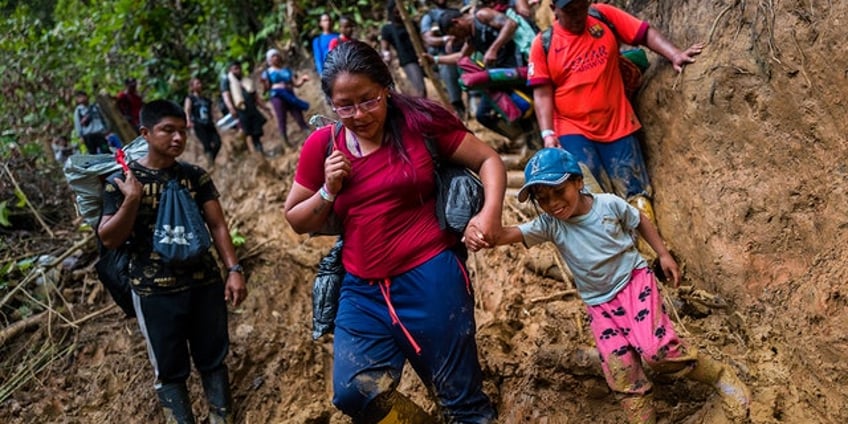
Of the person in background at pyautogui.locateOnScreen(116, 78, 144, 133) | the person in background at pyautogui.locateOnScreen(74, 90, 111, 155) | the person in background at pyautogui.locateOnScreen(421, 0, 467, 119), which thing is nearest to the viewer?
the person in background at pyautogui.locateOnScreen(421, 0, 467, 119)

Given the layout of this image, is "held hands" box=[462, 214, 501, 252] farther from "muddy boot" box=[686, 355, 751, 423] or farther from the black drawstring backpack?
the black drawstring backpack

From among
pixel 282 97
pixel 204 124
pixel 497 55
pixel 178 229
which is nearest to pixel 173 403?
pixel 178 229

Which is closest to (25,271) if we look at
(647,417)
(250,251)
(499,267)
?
(250,251)

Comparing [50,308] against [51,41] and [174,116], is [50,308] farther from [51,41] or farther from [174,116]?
[51,41]

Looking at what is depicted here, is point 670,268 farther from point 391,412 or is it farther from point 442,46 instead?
point 442,46

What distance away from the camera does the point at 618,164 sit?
4371 millimetres

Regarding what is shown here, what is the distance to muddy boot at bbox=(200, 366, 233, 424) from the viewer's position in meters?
4.00

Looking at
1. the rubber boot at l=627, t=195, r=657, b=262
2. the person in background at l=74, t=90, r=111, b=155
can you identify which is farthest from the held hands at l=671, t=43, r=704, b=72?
the person in background at l=74, t=90, r=111, b=155

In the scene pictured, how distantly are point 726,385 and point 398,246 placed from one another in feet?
6.05

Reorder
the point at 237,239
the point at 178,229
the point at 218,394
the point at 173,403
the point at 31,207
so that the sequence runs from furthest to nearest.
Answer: the point at 31,207
the point at 237,239
the point at 218,394
the point at 173,403
the point at 178,229

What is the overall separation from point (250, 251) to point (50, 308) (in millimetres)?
1769

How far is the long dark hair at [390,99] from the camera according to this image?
99.7 inches

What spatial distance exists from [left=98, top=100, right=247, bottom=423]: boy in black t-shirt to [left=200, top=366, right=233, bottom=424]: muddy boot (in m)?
0.17

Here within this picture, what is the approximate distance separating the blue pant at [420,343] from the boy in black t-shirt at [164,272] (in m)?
1.42
